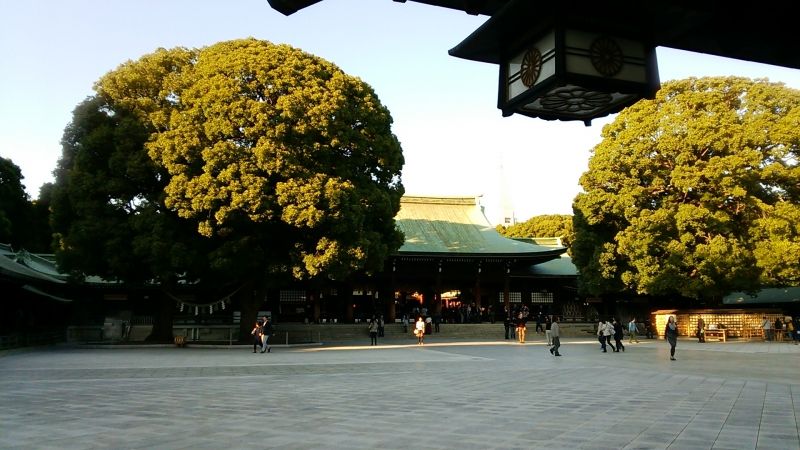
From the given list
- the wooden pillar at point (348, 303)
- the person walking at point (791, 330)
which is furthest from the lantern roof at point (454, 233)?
the person walking at point (791, 330)

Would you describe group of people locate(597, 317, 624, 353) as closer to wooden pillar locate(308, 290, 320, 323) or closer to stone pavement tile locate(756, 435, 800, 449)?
stone pavement tile locate(756, 435, 800, 449)

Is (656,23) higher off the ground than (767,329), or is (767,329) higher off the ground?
(656,23)

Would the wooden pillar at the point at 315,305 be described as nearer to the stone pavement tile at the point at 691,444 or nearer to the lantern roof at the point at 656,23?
the stone pavement tile at the point at 691,444

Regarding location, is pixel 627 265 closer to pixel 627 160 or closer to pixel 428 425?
pixel 627 160

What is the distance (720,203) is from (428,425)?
29041mm

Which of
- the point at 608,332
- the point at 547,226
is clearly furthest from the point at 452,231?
the point at 547,226

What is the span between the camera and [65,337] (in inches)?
1260

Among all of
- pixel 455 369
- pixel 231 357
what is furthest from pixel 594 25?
pixel 231 357

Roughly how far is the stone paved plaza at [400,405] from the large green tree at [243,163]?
7110mm

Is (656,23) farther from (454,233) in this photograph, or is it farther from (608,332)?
(454,233)

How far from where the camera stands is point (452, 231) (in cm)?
4200

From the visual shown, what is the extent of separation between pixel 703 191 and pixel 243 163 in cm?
2403

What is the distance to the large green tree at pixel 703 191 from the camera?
29484 mm

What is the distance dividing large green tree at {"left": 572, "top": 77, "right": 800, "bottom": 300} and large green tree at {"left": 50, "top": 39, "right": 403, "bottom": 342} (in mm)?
14404
